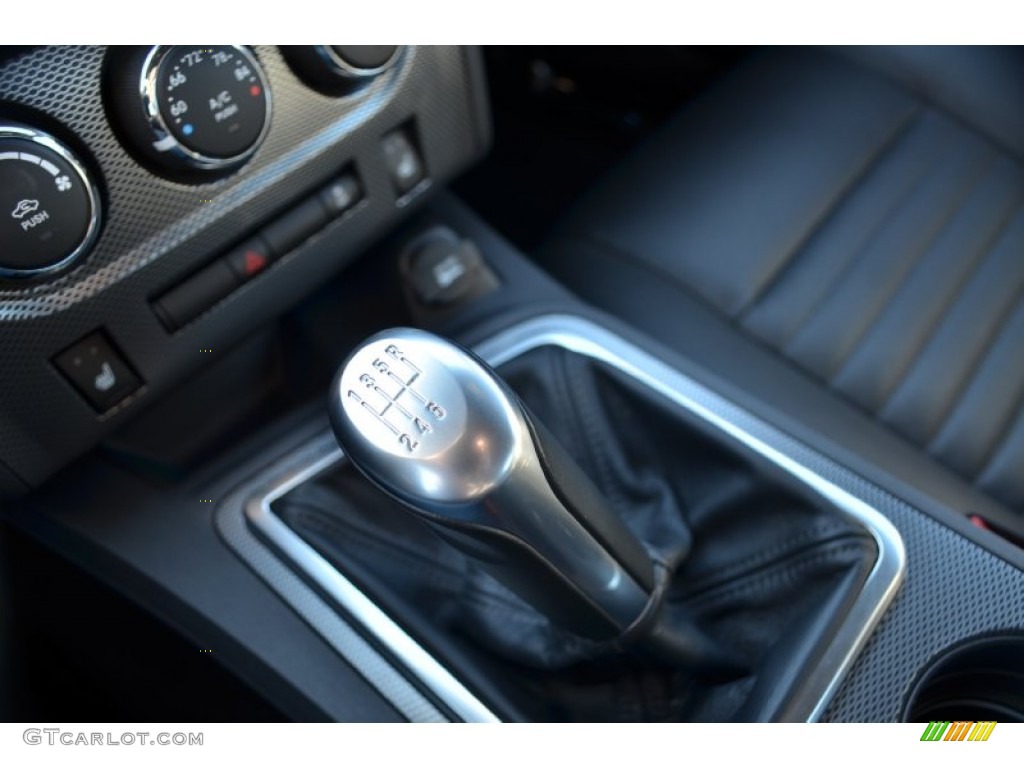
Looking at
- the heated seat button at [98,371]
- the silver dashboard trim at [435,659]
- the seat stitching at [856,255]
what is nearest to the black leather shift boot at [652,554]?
the silver dashboard trim at [435,659]

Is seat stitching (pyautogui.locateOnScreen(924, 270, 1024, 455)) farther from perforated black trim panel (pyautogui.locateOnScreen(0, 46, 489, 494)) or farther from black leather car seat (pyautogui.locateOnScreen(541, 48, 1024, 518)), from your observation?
perforated black trim panel (pyautogui.locateOnScreen(0, 46, 489, 494))

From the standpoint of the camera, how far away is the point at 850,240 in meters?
0.93

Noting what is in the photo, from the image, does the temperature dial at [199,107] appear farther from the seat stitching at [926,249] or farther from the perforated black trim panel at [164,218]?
the seat stitching at [926,249]

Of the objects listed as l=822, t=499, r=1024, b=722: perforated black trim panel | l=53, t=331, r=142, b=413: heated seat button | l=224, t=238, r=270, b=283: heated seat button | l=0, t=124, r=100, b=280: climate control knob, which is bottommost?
l=822, t=499, r=1024, b=722: perforated black trim panel

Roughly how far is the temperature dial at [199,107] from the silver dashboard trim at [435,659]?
0.68 feet

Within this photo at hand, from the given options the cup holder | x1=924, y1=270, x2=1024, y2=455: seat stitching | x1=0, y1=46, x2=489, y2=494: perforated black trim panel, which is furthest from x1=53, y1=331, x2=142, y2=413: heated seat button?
x1=924, y1=270, x2=1024, y2=455: seat stitching

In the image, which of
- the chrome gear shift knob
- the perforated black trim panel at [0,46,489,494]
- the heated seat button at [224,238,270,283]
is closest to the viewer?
the chrome gear shift knob

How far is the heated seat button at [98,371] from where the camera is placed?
1.99 feet

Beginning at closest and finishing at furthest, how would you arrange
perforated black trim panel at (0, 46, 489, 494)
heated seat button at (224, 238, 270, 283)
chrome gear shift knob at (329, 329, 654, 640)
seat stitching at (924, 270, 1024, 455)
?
1. chrome gear shift knob at (329, 329, 654, 640)
2. perforated black trim panel at (0, 46, 489, 494)
3. heated seat button at (224, 238, 270, 283)
4. seat stitching at (924, 270, 1024, 455)

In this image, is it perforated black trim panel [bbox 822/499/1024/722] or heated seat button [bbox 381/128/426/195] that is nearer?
perforated black trim panel [bbox 822/499/1024/722]

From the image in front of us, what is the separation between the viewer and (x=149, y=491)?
27.0 inches

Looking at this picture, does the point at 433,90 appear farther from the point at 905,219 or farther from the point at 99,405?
the point at 905,219

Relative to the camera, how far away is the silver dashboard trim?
1.95ft
